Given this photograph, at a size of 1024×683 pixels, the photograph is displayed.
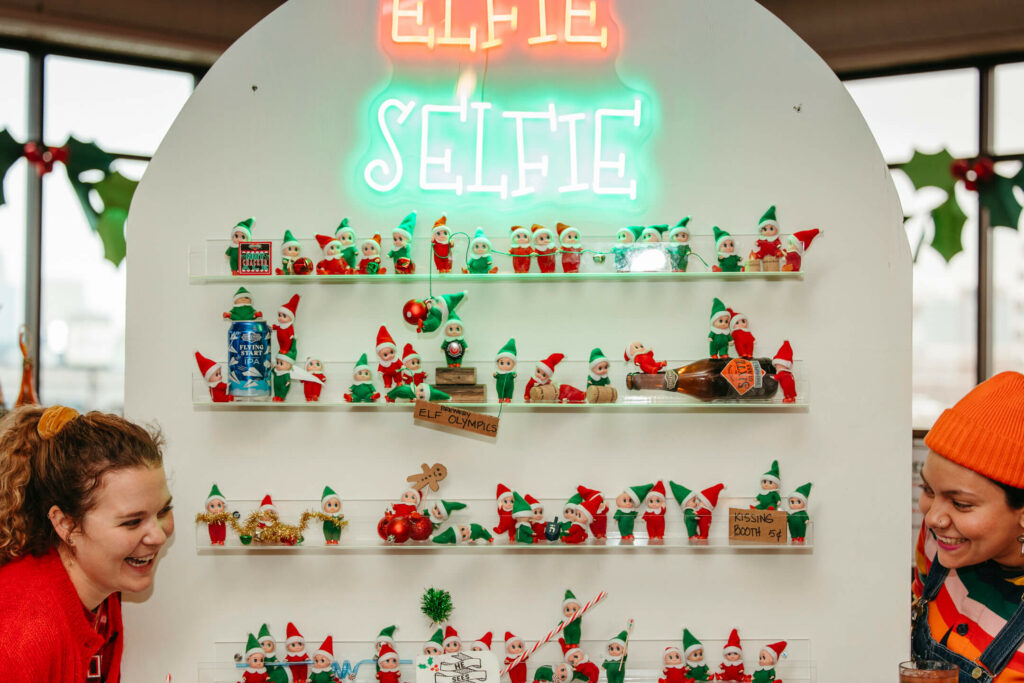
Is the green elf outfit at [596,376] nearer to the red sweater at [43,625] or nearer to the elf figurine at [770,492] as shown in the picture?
the elf figurine at [770,492]

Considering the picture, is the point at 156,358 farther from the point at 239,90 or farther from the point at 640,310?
the point at 640,310

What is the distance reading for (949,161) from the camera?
3.18m

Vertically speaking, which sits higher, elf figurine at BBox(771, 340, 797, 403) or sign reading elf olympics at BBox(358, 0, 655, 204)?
sign reading elf olympics at BBox(358, 0, 655, 204)

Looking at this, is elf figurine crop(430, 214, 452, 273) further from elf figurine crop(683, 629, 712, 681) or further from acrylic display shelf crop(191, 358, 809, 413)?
elf figurine crop(683, 629, 712, 681)

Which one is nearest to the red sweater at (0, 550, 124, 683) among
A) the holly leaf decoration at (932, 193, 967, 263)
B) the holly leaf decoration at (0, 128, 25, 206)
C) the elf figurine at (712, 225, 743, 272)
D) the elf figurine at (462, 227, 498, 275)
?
the elf figurine at (462, 227, 498, 275)

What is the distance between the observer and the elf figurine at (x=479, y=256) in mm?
2232

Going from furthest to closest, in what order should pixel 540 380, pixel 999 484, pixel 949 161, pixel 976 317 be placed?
pixel 976 317 < pixel 949 161 < pixel 540 380 < pixel 999 484

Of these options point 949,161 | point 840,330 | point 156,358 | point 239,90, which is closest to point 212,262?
point 156,358

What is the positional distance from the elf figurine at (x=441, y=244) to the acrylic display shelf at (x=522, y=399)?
276 mm

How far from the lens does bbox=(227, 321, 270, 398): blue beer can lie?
2.19 metres

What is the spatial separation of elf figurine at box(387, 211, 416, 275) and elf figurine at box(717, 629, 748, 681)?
1.30 metres

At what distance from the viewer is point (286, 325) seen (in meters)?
2.27

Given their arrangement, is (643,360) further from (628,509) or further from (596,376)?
(628,509)

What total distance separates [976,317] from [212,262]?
3244 millimetres
